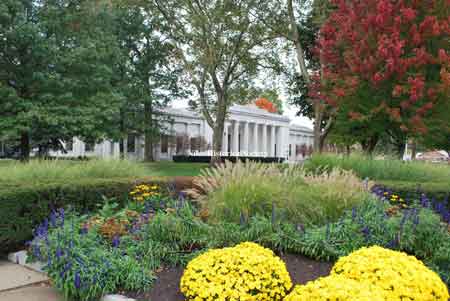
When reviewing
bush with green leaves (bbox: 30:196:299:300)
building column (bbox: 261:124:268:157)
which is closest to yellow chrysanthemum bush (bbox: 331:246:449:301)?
bush with green leaves (bbox: 30:196:299:300)

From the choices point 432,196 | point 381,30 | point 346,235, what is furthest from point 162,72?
point 346,235

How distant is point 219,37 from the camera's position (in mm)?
17531

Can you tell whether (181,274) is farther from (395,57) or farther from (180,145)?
(180,145)

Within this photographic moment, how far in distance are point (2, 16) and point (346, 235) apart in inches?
548

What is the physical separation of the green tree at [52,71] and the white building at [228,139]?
14441mm

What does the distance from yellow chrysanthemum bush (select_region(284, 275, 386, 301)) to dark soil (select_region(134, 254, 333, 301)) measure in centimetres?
119

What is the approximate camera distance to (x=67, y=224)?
489cm

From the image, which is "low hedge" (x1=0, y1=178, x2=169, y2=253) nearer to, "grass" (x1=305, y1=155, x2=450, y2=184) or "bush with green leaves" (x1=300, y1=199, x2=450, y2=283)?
"bush with green leaves" (x1=300, y1=199, x2=450, y2=283)

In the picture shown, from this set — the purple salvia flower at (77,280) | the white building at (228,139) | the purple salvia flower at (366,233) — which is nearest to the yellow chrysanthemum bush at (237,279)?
the purple salvia flower at (77,280)

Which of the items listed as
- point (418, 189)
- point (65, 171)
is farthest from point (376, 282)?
point (65, 171)

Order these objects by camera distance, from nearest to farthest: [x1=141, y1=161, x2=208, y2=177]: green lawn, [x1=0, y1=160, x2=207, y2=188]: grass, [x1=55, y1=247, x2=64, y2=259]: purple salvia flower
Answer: [x1=55, y1=247, x2=64, y2=259]: purple salvia flower < [x1=0, y1=160, x2=207, y2=188]: grass < [x1=141, y1=161, x2=208, y2=177]: green lawn

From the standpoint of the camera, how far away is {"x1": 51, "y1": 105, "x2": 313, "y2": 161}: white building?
3678cm

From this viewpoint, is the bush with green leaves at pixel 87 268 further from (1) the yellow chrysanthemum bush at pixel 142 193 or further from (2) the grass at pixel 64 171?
(1) the yellow chrysanthemum bush at pixel 142 193

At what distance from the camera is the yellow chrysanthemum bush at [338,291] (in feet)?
8.77
